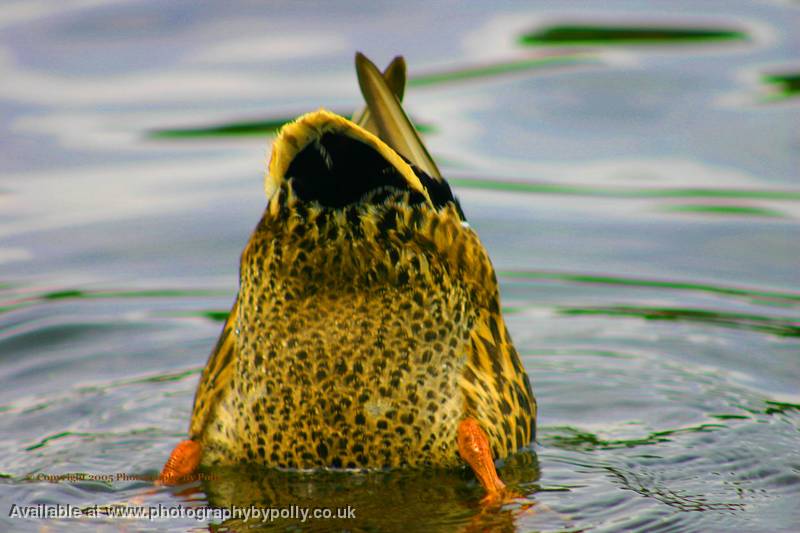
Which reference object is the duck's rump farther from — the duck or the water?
the water

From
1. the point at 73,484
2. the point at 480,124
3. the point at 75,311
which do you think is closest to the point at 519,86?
the point at 480,124

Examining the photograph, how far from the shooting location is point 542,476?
230 inches

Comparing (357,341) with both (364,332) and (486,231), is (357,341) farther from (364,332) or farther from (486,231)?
(486,231)

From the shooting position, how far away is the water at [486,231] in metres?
5.73

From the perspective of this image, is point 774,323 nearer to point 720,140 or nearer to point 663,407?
point 663,407

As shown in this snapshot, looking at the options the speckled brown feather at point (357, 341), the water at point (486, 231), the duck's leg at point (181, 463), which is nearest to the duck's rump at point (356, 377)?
the speckled brown feather at point (357, 341)

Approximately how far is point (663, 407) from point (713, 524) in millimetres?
1277

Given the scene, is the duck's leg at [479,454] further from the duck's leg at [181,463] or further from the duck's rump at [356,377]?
the duck's leg at [181,463]

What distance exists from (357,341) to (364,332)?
4 cm

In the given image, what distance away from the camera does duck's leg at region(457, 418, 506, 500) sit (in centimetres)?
564

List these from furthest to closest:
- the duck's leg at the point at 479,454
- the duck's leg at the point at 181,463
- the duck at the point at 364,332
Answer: the duck's leg at the point at 181,463 < the duck's leg at the point at 479,454 < the duck at the point at 364,332

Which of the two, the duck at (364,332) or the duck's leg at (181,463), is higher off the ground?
the duck at (364,332)

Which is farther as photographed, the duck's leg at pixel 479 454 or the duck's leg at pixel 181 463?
the duck's leg at pixel 181 463

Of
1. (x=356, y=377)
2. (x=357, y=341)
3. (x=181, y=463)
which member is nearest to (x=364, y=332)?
(x=357, y=341)
